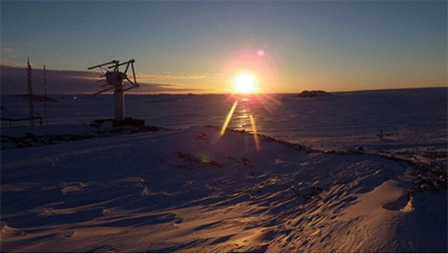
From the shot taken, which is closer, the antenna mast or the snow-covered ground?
the snow-covered ground

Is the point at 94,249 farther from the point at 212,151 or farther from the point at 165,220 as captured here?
the point at 212,151

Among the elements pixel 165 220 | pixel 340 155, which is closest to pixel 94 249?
pixel 165 220

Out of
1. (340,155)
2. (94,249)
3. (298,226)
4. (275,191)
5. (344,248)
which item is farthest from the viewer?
(340,155)

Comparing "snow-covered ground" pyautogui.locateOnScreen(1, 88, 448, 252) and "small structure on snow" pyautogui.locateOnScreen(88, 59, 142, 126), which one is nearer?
"snow-covered ground" pyautogui.locateOnScreen(1, 88, 448, 252)

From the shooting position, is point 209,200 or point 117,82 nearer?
point 209,200

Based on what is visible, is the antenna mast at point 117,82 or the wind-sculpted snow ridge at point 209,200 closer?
the wind-sculpted snow ridge at point 209,200

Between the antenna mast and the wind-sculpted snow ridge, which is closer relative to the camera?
the wind-sculpted snow ridge

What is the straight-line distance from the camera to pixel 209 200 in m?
10.0

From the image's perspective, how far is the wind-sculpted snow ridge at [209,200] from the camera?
6.46 metres

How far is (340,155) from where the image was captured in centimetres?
1491

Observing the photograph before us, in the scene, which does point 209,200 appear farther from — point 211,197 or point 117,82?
point 117,82

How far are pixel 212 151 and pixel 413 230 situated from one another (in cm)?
1060

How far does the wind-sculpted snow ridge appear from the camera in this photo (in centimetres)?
646

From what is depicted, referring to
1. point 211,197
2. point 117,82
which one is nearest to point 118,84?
point 117,82
